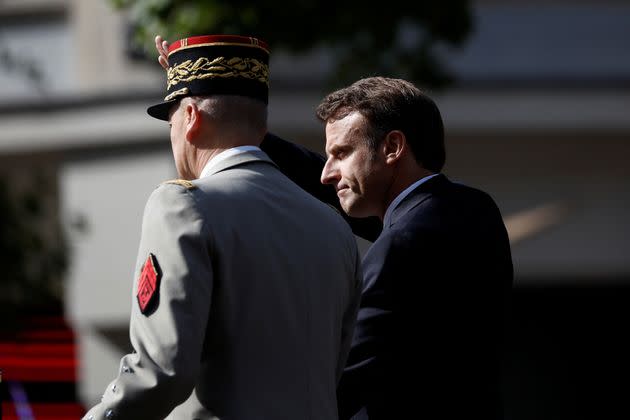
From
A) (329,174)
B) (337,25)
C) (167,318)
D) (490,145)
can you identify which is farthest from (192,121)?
(490,145)

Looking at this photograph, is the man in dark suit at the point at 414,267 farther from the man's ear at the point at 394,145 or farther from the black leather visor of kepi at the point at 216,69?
the black leather visor of kepi at the point at 216,69

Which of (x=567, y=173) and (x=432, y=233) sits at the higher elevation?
(x=432, y=233)

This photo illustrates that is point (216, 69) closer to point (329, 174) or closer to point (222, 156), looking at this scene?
point (222, 156)

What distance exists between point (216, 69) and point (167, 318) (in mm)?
655

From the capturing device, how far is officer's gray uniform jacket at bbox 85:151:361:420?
2.60 metres

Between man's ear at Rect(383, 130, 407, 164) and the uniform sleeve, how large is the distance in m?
0.84

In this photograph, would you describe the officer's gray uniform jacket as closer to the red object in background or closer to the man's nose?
the man's nose

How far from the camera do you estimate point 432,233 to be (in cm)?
326

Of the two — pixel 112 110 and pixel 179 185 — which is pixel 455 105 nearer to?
pixel 112 110

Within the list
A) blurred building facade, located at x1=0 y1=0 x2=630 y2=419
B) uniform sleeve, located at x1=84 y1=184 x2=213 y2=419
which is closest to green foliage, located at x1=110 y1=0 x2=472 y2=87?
blurred building facade, located at x1=0 y1=0 x2=630 y2=419

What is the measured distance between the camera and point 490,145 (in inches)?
479

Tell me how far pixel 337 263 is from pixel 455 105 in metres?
8.86

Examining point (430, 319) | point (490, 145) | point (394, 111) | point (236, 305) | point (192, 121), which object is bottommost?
point (490, 145)

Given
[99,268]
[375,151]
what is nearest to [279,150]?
[375,151]
